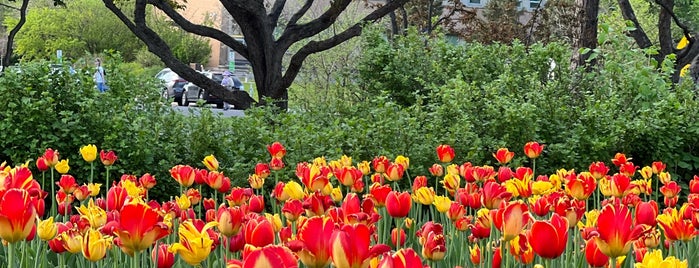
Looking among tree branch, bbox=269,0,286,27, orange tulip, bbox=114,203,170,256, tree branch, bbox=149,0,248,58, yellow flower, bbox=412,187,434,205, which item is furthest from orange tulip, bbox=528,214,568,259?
tree branch, bbox=269,0,286,27

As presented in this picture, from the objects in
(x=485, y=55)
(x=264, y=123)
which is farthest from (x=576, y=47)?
(x=264, y=123)

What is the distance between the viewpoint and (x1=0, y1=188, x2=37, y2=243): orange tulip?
6.76 feet

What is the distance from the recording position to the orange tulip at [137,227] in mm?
2059

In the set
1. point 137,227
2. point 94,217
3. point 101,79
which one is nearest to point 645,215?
point 137,227

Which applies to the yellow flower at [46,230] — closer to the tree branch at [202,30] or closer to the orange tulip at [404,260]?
the orange tulip at [404,260]

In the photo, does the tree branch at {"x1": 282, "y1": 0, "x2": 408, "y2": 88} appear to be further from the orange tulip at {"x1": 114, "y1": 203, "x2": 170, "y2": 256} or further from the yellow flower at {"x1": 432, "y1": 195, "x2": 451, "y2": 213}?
the orange tulip at {"x1": 114, "y1": 203, "x2": 170, "y2": 256}

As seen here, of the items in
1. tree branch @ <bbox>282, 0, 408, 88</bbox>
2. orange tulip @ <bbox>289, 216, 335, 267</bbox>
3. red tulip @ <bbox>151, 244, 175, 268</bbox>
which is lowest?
red tulip @ <bbox>151, 244, 175, 268</bbox>

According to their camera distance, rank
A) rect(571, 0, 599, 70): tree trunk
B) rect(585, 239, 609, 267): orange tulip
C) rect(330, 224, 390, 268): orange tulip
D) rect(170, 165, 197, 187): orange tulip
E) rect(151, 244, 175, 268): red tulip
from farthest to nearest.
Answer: rect(571, 0, 599, 70): tree trunk < rect(170, 165, 197, 187): orange tulip < rect(151, 244, 175, 268): red tulip < rect(585, 239, 609, 267): orange tulip < rect(330, 224, 390, 268): orange tulip

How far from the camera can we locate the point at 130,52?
→ 156ft

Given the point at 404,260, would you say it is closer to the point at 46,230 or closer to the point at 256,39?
the point at 46,230

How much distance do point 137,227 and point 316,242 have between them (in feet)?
1.96

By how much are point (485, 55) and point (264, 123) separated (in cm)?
307

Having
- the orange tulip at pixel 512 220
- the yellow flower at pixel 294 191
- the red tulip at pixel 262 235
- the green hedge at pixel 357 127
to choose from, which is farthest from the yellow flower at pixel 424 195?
the green hedge at pixel 357 127

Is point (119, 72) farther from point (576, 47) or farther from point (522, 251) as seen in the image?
point (576, 47)
